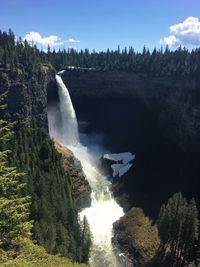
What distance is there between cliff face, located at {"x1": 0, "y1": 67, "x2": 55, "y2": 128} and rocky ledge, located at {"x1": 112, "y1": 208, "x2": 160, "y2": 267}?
34.5 meters

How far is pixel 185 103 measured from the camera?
344 ft

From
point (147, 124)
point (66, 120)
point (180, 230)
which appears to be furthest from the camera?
point (147, 124)

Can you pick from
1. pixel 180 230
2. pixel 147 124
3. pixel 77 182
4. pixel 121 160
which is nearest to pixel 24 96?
pixel 77 182

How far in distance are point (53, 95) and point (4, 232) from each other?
100 metres

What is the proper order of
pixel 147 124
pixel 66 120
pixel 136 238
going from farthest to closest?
1. pixel 147 124
2. pixel 66 120
3. pixel 136 238

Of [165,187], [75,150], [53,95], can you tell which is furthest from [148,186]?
[53,95]

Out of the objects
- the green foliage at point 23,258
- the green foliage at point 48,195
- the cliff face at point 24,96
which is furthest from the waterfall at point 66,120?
the green foliage at point 23,258

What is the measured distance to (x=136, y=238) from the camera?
68875mm

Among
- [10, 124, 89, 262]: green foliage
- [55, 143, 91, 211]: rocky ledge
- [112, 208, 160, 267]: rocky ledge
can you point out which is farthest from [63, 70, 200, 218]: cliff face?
[10, 124, 89, 262]: green foliage

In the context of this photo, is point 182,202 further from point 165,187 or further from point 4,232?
point 4,232

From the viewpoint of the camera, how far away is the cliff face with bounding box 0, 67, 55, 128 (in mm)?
86438

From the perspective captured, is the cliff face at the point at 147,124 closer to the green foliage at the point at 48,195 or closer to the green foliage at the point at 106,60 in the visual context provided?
the green foliage at the point at 106,60

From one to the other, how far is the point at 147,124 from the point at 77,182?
46325 mm

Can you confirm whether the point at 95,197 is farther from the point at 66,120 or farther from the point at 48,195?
the point at 66,120
